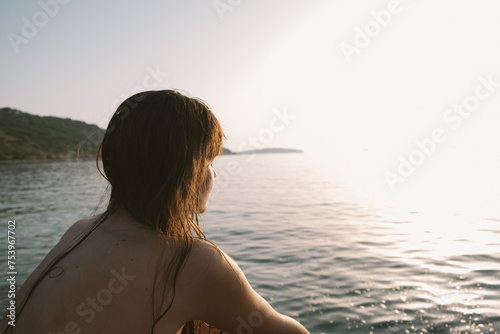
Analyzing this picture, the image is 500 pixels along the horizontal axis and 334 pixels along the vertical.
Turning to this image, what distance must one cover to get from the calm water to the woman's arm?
3.89 m

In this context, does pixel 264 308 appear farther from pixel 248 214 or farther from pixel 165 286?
pixel 248 214

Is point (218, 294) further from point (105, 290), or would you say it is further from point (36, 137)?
point (36, 137)

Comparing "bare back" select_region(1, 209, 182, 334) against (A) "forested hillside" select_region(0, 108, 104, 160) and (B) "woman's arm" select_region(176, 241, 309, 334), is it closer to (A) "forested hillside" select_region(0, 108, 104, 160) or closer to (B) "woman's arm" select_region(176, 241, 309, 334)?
(B) "woman's arm" select_region(176, 241, 309, 334)

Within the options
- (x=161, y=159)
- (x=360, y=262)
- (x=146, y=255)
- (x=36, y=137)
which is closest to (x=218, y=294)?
(x=146, y=255)

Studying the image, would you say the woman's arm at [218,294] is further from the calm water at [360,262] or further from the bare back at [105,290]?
the calm water at [360,262]

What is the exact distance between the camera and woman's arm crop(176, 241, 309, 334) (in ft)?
5.23

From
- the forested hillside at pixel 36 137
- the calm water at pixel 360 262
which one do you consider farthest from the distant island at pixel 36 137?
the calm water at pixel 360 262

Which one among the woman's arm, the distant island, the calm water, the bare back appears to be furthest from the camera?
the distant island

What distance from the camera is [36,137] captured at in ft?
361

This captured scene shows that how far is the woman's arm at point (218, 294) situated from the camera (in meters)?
1.59

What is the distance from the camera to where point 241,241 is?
11.0 meters

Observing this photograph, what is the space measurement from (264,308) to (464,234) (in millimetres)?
11276

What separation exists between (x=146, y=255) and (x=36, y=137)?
12197 cm

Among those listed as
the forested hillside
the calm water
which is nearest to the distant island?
the forested hillside
